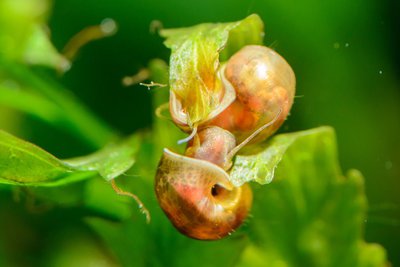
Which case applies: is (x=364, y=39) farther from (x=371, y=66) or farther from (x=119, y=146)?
(x=119, y=146)

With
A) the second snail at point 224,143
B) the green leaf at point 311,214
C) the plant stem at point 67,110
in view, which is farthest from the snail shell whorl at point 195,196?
the plant stem at point 67,110

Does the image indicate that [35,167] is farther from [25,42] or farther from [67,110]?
[25,42]

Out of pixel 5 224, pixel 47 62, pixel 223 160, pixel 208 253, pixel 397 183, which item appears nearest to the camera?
→ pixel 223 160

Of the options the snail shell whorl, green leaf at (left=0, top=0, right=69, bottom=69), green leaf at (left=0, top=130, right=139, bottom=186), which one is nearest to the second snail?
the snail shell whorl

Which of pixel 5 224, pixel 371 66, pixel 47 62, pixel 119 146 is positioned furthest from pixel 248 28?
pixel 5 224

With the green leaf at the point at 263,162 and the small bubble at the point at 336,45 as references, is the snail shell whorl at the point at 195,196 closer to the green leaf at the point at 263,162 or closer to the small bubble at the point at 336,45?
the green leaf at the point at 263,162

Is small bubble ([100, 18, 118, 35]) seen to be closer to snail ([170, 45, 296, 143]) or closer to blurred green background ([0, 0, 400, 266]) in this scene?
blurred green background ([0, 0, 400, 266])

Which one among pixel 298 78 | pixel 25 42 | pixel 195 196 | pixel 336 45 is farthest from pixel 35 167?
pixel 336 45
